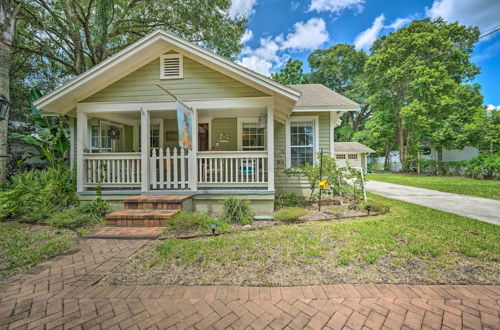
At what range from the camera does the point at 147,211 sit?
16.6 ft

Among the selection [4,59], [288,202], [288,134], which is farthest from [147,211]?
[4,59]

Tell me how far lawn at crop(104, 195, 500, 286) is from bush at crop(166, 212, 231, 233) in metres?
0.49

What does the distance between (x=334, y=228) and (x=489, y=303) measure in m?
2.34

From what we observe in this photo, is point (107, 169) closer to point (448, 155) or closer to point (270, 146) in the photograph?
point (270, 146)

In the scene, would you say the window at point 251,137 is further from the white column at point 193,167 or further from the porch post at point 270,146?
the white column at point 193,167

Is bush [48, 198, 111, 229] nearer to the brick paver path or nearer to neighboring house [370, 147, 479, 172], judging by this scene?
the brick paver path

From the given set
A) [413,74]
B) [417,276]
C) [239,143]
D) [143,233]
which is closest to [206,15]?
[239,143]

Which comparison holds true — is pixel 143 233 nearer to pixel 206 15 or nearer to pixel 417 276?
pixel 417 276

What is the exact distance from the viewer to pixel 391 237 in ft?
12.7

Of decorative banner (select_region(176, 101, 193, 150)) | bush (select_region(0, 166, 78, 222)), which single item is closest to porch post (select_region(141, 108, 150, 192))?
decorative banner (select_region(176, 101, 193, 150))

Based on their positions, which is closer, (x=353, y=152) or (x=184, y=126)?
(x=184, y=126)

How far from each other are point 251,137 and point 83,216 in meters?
5.84

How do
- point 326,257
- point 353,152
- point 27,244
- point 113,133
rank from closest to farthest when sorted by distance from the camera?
point 326,257 → point 27,244 → point 113,133 → point 353,152

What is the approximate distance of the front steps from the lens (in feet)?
15.2
